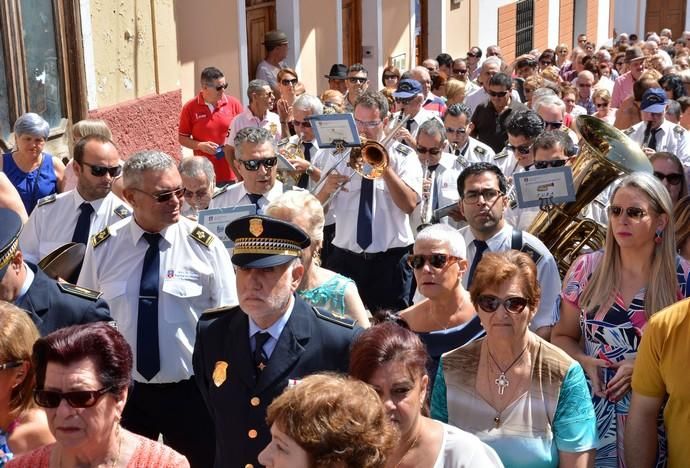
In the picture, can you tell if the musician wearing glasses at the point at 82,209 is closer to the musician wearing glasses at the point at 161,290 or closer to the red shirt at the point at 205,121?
the musician wearing glasses at the point at 161,290

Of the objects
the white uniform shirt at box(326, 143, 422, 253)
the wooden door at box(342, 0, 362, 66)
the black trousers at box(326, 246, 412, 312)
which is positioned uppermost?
the wooden door at box(342, 0, 362, 66)

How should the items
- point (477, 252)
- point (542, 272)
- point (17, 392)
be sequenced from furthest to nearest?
point (477, 252) < point (542, 272) < point (17, 392)

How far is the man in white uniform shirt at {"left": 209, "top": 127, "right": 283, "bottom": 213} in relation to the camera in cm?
682

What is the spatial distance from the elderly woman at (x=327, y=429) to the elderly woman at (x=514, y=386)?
51.6 inches

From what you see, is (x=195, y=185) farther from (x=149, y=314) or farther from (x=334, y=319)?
(x=334, y=319)

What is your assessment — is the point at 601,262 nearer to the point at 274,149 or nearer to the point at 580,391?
the point at 580,391

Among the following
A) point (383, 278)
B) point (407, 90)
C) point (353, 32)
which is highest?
point (353, 32)

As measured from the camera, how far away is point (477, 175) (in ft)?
19.4

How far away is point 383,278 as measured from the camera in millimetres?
7863

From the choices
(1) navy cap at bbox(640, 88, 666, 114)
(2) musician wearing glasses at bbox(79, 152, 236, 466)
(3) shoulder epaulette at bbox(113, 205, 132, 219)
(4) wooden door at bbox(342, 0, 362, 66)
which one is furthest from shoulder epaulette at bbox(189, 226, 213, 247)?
(4) wooden door at bbox(342, 0, 362, 66)

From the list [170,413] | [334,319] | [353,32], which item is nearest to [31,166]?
[170,413]

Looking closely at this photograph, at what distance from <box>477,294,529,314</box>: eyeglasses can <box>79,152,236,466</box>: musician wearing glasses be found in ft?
4.91

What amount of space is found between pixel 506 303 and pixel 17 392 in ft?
5.97

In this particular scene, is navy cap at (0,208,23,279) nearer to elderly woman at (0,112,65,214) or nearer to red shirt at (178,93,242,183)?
elderly woman at (0,112,65,214)
